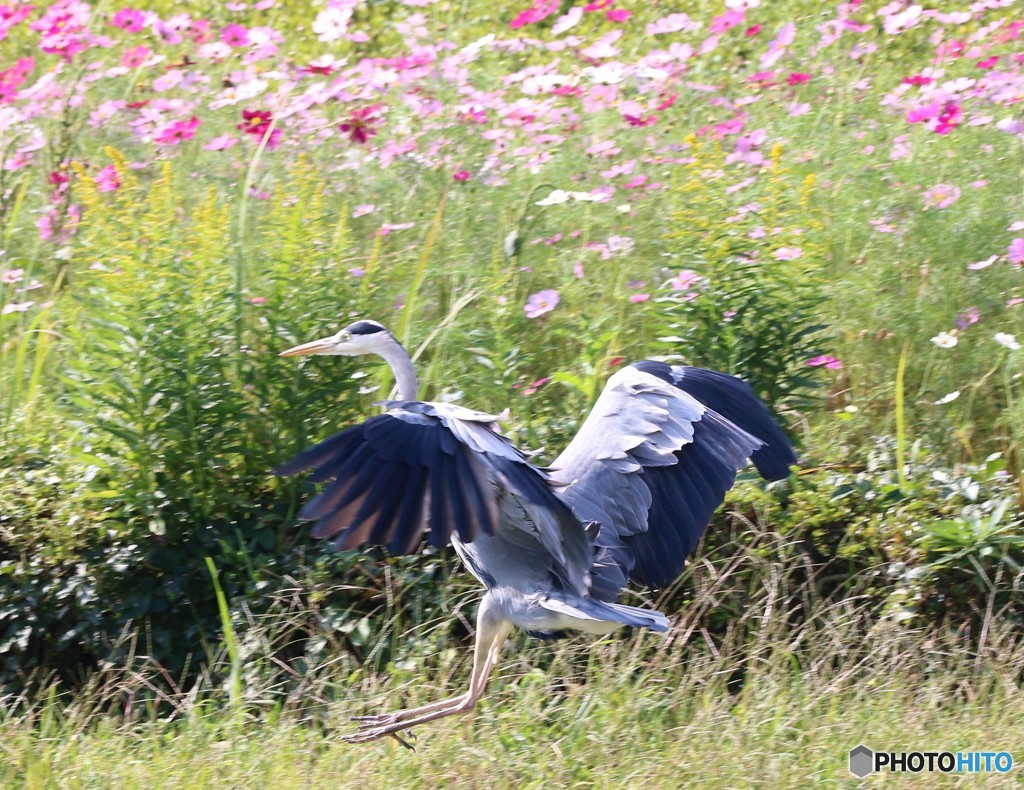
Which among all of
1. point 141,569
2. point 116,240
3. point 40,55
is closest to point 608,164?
point 116,240

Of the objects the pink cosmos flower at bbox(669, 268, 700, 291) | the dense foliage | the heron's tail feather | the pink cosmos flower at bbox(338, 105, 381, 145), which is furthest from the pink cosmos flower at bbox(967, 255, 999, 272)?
the pink cosmos flower at bbox(338, 105, 381, 145)

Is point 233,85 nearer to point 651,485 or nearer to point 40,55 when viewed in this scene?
point 40,55

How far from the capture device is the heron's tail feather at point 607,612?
117 inches

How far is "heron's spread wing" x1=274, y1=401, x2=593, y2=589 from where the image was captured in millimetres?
2709

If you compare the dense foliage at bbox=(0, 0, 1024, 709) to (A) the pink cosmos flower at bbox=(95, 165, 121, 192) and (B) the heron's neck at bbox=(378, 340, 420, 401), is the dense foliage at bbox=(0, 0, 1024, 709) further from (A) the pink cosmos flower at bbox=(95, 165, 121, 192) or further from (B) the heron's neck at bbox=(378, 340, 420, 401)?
(B) the heron's neck at bbox=(378, 340, 420, 401)

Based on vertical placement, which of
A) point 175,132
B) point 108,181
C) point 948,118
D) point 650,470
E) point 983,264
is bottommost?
point 650,470

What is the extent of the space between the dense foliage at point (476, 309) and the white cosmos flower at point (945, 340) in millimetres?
19

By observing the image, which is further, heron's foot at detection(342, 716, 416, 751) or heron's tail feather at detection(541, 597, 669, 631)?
heron's foot at detection(342, 716, 416, 751)

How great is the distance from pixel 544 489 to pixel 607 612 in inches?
15.4

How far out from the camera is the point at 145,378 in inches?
154

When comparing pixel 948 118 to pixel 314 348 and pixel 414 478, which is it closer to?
pixel 314 348

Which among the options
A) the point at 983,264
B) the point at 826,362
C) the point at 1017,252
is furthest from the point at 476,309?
the point at 1017,252

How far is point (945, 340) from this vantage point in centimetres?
453

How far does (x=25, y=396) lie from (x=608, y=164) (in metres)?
2.65
